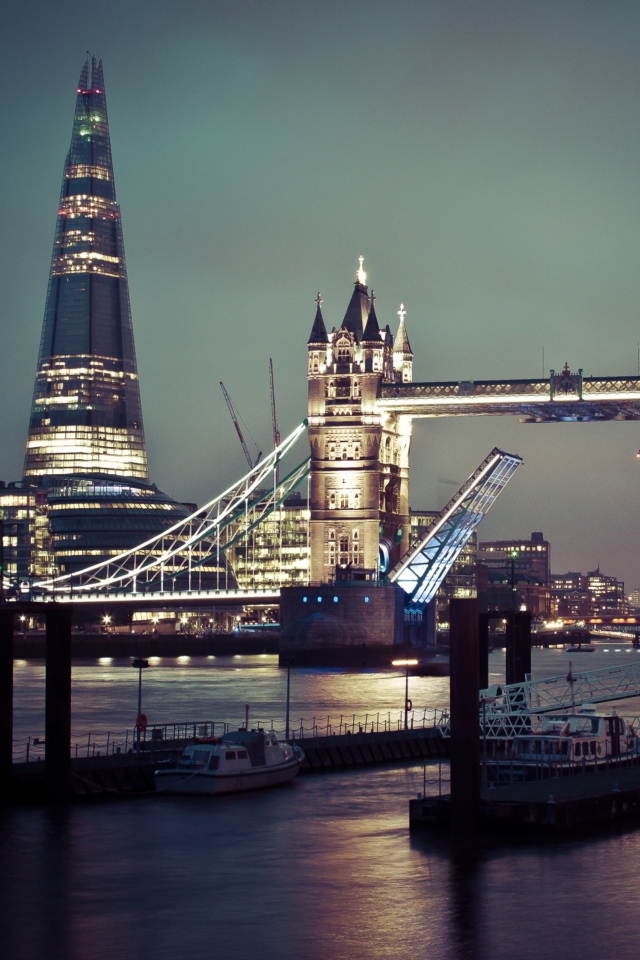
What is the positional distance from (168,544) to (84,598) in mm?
46887

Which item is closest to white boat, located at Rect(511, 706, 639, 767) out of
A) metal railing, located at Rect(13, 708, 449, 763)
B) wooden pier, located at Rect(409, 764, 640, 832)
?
wooden pier, located at Rect(409, 764, 640, 832)

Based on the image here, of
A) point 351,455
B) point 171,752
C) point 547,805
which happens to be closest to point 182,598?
point 351,455

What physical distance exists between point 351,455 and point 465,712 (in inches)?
2948

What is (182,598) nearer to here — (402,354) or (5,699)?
(402,354)

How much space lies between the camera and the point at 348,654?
105 meters

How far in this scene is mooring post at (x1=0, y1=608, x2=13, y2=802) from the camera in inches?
1555

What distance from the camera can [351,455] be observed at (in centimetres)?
11044

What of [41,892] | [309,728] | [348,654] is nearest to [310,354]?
[348,654]

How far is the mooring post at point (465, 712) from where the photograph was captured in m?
35.7

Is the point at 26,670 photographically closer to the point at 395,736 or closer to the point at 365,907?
the point at 395,736

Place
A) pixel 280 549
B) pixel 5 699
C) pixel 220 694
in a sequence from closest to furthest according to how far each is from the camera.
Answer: pixel 5 699 → pixel 220 694 → pixel 280 549

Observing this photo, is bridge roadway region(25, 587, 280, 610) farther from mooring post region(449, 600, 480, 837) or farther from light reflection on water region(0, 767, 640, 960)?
mooring post region(449, 600, 480, 837)

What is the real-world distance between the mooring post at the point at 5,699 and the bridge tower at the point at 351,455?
68.6 metres

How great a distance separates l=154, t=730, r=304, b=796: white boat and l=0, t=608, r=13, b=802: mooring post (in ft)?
14.8
